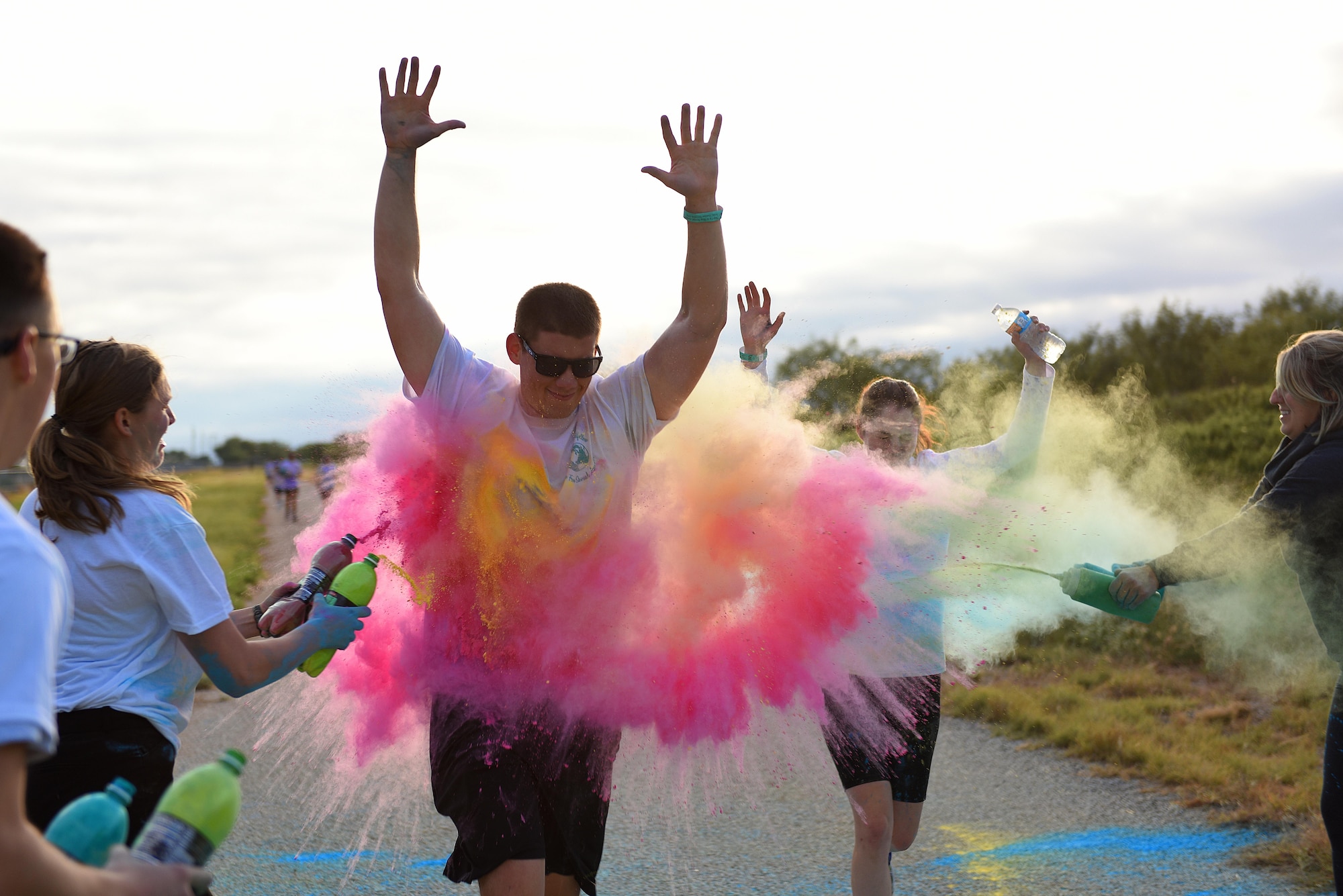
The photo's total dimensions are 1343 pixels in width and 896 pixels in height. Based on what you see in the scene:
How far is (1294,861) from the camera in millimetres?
4598

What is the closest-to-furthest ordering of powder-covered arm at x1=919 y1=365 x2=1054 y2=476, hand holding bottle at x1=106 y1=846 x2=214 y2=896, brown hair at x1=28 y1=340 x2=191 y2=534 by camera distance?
hand holding bottle at x1=106 y1=846 x2=214 y2=896 < brown hair at x1=28 y1=340 x2=191 y2=534 < powder-covered arm at x1=919 y1=365 x2=1054 y2=476

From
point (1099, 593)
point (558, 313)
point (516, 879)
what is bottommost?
point (516, 879)

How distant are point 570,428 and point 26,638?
1.93 metres

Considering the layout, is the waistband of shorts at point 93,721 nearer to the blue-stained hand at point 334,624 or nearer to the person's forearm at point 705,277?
the blue-stained hand at point 334,624

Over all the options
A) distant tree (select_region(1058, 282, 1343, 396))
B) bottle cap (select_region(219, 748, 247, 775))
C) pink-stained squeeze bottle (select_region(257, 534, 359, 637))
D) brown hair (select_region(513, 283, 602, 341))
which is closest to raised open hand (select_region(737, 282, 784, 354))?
brown hair (select_region(513, 283, 602, 341))

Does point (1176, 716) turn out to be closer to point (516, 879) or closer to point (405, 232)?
point (516, 879)

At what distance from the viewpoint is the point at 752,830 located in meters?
5.41

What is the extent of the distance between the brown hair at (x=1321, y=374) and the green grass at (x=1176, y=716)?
2268mm

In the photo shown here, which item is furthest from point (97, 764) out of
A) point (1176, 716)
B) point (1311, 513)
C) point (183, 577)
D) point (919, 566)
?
point (1176, 716)

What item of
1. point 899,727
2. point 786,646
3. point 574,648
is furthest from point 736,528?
point 899,727

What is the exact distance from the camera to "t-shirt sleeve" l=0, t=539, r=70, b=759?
1.29 m

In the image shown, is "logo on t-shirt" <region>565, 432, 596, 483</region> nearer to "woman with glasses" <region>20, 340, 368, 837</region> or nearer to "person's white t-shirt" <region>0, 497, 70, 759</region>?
"woman with glasses" <region>20, 340, 368, 837</region>

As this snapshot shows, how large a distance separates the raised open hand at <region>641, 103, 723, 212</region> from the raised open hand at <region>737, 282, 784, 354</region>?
1.22 meters

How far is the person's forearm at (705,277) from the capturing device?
3.10 meters
